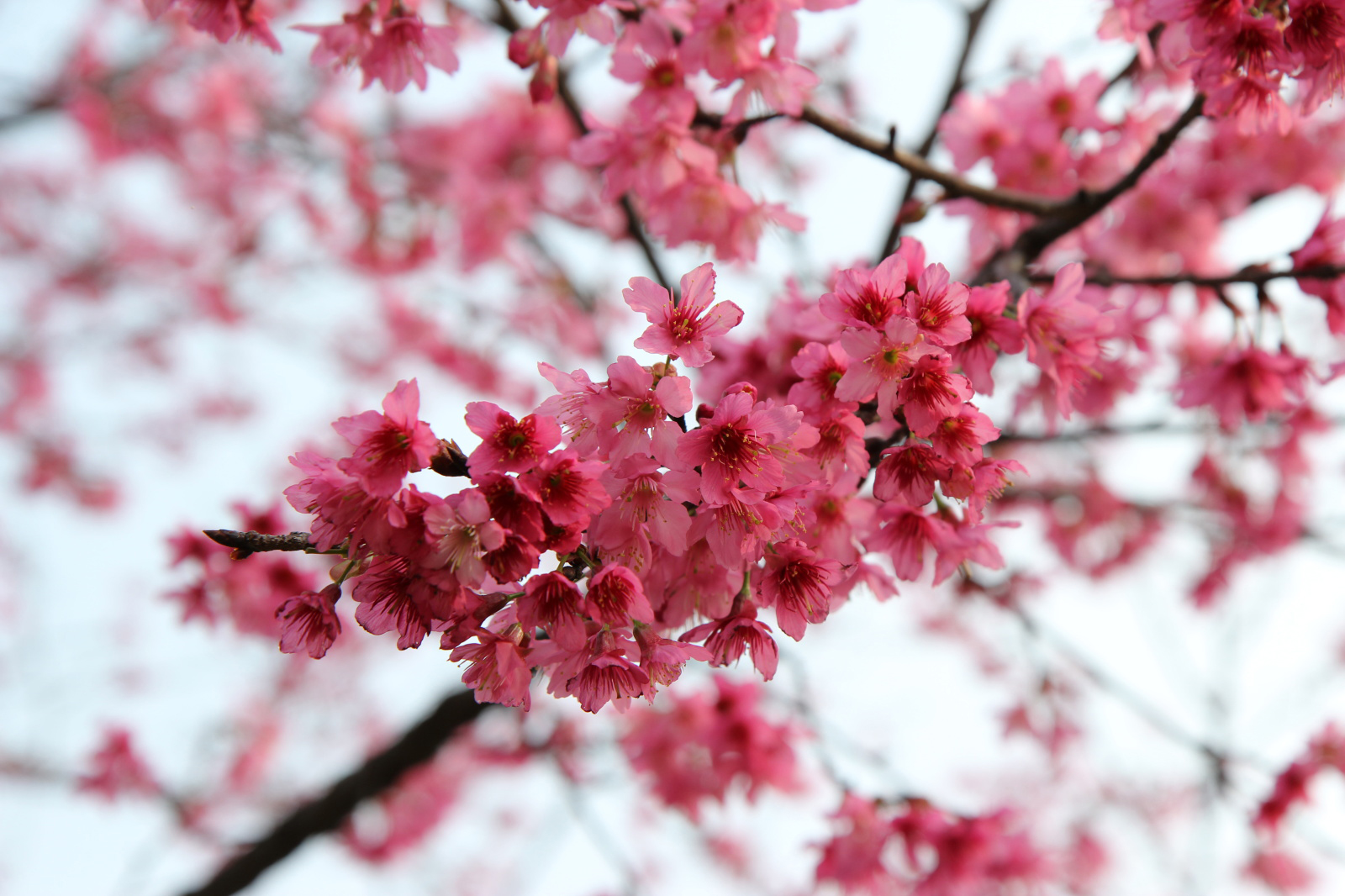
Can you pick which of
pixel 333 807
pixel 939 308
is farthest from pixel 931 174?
pixel 333 807

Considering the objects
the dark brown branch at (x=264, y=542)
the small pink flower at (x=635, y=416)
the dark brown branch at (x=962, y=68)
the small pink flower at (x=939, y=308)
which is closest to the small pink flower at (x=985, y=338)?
the small pink flower at (x=939, y=308)

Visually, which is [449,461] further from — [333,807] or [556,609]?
[333,807]

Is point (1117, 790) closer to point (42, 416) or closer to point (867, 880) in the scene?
point (867, 880)

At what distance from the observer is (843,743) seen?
274cm

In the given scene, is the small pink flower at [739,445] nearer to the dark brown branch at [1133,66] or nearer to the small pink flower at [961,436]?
the small pink flower at [961,436]

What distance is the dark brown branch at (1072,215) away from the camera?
175cm

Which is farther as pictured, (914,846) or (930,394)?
(914,846)

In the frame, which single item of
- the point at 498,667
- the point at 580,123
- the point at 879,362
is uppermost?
the point at 580,123

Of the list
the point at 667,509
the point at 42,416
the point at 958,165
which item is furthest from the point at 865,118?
the point at 42,416

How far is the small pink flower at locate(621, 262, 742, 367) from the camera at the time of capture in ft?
3.72

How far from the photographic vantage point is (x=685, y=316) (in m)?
1.17

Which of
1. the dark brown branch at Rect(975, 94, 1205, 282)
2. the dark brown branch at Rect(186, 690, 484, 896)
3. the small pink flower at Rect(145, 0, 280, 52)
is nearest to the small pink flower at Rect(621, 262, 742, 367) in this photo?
the dark brown branch at Rect(975, 94, 1205, 282)

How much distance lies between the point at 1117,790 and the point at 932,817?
690cm

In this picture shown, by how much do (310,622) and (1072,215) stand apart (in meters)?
2.01
